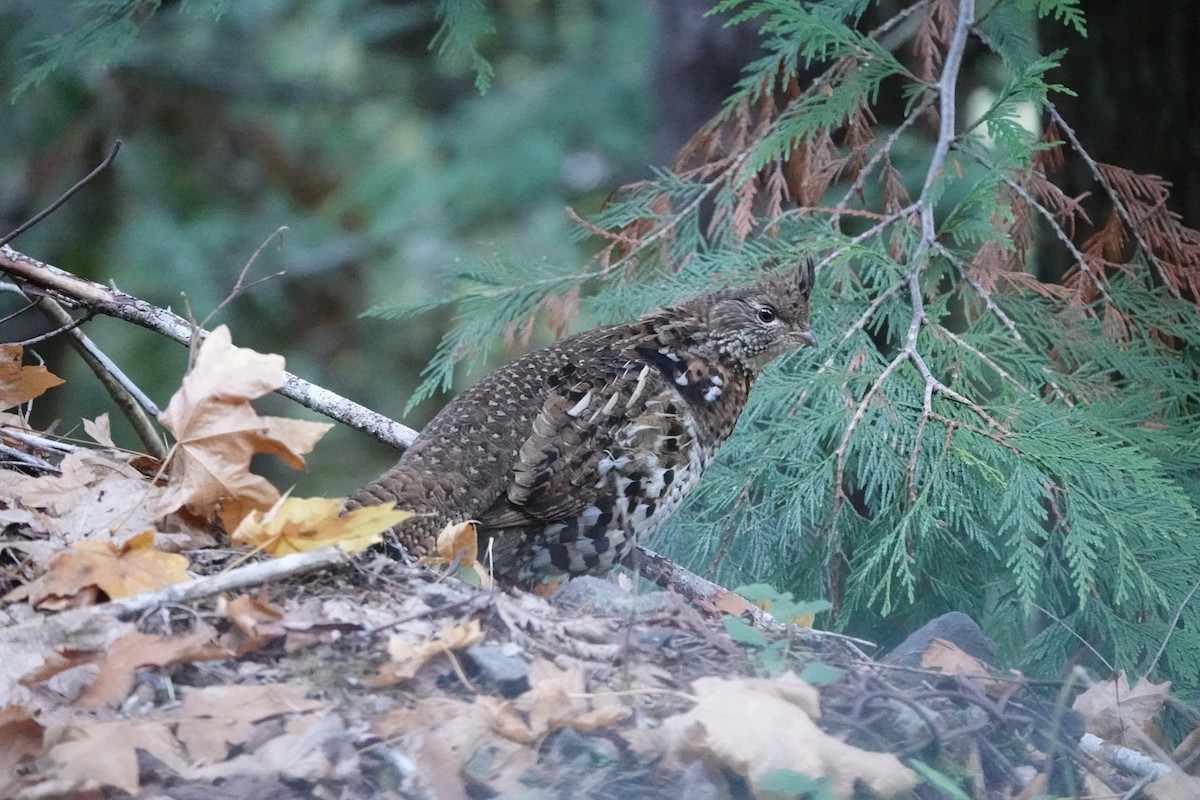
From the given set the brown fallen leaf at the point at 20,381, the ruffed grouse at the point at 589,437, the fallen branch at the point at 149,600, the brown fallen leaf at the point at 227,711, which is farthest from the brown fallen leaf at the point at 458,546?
the brown fallen leaf at the point at 20,381

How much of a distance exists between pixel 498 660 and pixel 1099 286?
8.61 feet

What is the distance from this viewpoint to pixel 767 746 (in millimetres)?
2057

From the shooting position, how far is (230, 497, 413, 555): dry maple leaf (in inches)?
98.8

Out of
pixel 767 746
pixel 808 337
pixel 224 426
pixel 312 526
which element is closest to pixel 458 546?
pixel 312 526

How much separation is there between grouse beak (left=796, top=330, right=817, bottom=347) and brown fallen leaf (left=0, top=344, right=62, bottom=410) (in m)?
2.25

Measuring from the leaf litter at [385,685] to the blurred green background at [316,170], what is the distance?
4739mm

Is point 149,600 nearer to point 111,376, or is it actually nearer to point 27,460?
point 27,460

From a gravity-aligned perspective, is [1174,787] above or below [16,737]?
below

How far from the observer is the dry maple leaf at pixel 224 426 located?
2596mm

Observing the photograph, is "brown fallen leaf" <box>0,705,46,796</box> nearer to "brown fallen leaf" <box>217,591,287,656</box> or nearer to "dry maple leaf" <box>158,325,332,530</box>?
"brown fallen leaf" <box>217,591,287,656</box>

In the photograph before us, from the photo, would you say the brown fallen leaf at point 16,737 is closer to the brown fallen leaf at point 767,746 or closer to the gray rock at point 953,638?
the brown fallen leaf at point 767,746

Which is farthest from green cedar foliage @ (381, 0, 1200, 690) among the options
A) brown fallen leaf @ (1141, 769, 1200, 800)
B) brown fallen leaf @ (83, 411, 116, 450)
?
brown fallen leaf @ (83, 411, 116, 450)

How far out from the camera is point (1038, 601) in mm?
3717

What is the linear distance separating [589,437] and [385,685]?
5.21ft
